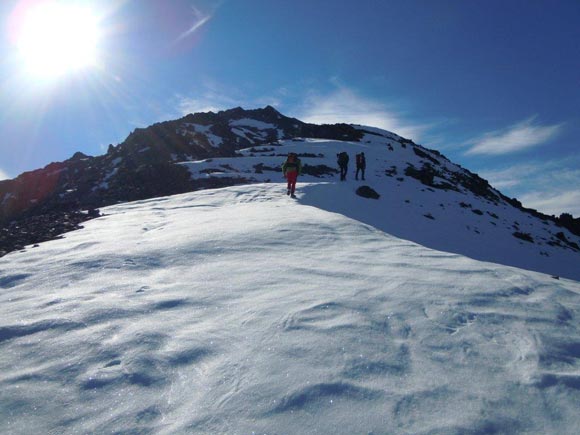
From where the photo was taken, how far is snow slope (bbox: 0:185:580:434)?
9.50 ft

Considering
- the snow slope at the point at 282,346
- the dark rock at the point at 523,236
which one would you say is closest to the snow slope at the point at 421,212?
the dark rock at the point at 523,236

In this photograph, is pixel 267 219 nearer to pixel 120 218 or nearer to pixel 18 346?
pixel 120 218

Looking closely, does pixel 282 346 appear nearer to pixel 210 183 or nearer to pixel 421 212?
pixel 421 212

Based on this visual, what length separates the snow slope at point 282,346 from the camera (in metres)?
2.90

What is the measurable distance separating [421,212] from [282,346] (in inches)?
656

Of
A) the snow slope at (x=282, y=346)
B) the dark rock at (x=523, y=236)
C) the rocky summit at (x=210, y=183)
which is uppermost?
the rocky summit at (x=210, y=183)

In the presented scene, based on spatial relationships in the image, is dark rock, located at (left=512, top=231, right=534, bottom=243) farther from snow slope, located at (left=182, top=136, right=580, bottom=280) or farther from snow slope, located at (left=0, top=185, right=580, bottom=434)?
snow slope, located at (left=0, top=185, right=580, bottom=434)

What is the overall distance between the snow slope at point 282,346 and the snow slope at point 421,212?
21.4 feet

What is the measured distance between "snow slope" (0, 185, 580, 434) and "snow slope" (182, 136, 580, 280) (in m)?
6.53

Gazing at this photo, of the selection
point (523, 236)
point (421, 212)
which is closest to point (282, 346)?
point (421, 212)

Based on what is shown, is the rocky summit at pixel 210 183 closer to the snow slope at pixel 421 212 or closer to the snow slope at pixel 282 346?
the snow slope at pixel 421 212

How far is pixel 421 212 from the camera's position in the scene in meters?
19.0

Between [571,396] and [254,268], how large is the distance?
4.28 metres

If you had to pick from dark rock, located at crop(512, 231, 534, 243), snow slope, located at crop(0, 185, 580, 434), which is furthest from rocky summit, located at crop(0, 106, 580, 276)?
snow slope, located at crop(0, 185, 580, 434)
